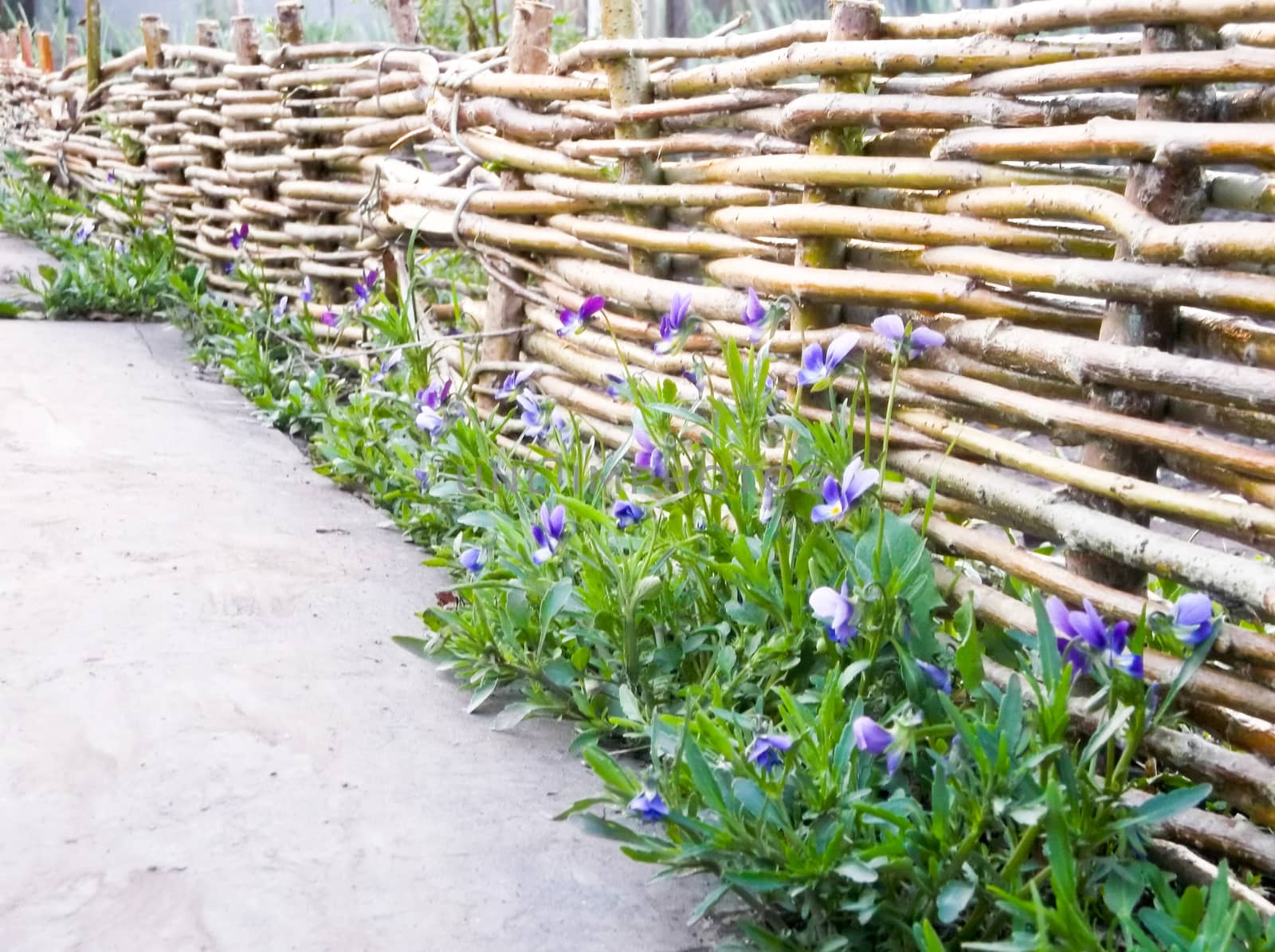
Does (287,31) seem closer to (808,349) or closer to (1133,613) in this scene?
(808,349)

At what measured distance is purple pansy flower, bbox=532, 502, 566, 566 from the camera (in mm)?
1956

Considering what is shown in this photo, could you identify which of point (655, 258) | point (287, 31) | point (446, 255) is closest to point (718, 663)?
point (655, 258)

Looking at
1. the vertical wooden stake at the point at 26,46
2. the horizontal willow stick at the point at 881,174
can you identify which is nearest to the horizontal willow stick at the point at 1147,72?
the horizontal willow stick at the point at 881,174

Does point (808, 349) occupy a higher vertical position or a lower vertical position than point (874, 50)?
lower

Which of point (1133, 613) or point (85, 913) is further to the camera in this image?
point (1133, 613)

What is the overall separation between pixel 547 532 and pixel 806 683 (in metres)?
0.47

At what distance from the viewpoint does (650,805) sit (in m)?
1.44

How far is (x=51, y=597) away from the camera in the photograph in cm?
232

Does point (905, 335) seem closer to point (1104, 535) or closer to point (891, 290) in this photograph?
point (891, 290)

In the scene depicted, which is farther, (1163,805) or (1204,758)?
(1204,758)

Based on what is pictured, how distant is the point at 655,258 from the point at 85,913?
5.31 ft

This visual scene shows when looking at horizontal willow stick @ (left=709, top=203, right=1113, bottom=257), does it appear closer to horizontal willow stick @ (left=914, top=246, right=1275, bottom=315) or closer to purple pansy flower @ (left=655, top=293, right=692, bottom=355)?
horizontal willow stick @ (left=914, top=246, right=1275, bottom=315)

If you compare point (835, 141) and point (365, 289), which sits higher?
point (835, 141)

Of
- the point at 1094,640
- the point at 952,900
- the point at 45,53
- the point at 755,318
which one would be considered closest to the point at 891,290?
the point at 755,318
